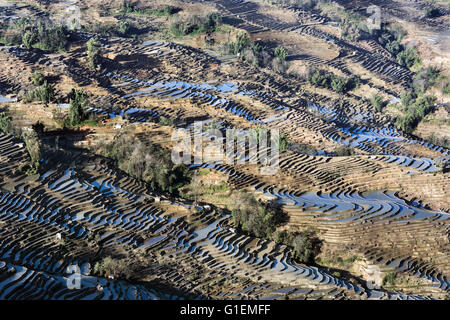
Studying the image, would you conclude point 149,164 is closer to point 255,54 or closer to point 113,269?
point 113,269

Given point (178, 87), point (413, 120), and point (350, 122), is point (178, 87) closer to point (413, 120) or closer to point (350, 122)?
point (350, 122)

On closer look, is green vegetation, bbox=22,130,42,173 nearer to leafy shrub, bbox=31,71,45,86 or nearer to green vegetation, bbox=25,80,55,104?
green vegetation, bbox=25,80,55,104

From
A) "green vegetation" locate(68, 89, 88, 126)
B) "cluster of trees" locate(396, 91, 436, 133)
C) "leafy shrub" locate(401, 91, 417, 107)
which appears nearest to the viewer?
"green vegetation" locate(68, 89, 88, 126)

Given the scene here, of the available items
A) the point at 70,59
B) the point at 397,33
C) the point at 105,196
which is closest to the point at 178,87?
the point at 70,59

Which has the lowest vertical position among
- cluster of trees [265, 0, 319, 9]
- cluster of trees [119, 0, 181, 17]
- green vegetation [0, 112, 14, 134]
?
cluster of trees [265, 0, 319, 9]

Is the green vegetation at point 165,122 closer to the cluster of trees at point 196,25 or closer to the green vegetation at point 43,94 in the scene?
the green vegetation at point 43,94

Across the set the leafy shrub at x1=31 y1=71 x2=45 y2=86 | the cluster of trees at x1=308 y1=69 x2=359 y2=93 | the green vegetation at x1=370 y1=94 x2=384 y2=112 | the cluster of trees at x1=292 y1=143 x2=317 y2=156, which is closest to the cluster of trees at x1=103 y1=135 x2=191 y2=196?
the cluster of trees at x1=292 y1=143 x2=317 y2=156
